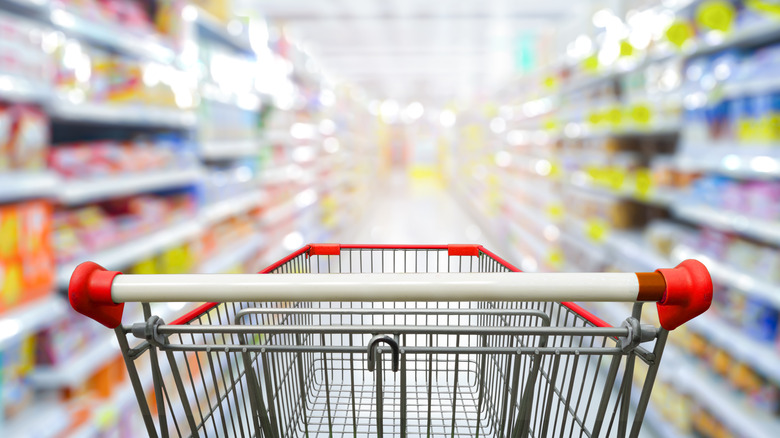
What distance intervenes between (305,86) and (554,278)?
18.3ft

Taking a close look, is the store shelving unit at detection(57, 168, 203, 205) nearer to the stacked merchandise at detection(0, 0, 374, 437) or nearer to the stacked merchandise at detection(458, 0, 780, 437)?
the stacked merchandise at detection(0, 0, 374, 437)

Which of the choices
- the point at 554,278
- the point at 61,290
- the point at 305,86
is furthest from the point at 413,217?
the point at 554,278

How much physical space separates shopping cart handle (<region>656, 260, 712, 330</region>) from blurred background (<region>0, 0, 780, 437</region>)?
1.39 m

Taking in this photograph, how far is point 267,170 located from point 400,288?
3.62 m

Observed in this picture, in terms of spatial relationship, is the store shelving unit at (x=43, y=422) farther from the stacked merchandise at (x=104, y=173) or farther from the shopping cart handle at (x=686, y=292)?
the shopping cart handle at (x=686, y=292)

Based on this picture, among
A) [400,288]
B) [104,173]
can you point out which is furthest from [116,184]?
[400,288]

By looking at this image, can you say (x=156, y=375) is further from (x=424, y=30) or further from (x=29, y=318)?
(x=424, y=30)

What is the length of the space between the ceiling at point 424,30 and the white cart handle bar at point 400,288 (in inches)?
143

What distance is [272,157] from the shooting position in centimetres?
448

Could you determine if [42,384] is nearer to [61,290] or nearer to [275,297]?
[61,290]

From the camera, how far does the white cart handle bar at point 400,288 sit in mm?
785

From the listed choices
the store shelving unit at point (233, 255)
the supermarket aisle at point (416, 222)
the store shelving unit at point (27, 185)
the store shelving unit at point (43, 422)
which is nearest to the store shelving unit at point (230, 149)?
the store shelving unit at point (233, 255)

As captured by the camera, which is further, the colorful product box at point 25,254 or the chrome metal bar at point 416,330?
the colorful product box at point 25,254

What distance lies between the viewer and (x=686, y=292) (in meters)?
0.77
